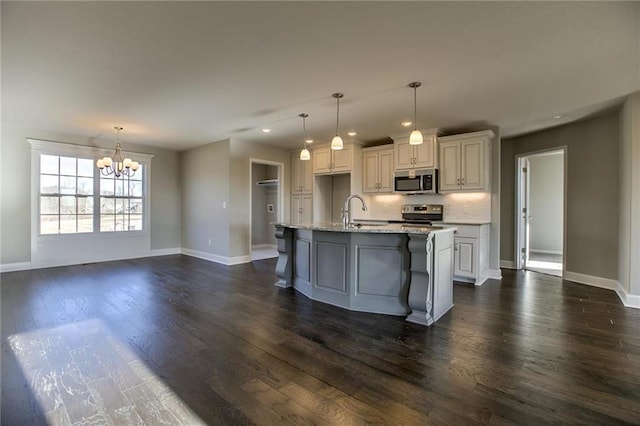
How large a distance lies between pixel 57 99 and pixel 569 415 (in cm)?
585

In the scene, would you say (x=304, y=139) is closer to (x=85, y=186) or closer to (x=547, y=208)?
(x=85, y=186)

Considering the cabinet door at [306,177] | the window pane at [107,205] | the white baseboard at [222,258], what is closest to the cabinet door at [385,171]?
the cabinet door at [306,177]

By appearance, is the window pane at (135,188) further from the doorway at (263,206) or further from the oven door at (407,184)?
the oven door at (407,184)

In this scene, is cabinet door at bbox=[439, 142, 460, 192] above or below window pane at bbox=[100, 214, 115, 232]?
above

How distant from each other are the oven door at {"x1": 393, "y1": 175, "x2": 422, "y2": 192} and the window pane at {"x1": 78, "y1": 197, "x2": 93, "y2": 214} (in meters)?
6.17

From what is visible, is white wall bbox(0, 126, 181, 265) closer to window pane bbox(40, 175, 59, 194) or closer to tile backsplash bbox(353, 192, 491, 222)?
window pane bbox(40, 175, 59, 194)

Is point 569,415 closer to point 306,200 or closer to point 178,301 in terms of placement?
point 178,301

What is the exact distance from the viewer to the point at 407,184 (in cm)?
562

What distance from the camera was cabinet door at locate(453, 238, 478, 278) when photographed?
186 inches

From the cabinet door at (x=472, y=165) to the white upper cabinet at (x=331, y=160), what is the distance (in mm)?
2135

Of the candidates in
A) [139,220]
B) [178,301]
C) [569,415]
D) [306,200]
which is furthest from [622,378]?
[139,220]

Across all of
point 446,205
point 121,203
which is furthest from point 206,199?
point 446,205

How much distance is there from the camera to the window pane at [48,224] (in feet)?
19.0

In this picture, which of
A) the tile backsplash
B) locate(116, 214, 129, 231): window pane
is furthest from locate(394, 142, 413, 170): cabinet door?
locate(116, 214, 129, 231): window pane
